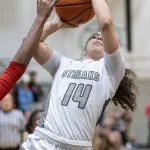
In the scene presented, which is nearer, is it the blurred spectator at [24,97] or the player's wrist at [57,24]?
the player's wrist at [57,24]

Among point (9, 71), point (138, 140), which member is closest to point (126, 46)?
point (138, 140)

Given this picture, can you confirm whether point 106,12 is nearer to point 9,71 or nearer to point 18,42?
point 9,71

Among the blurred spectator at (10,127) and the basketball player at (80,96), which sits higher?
the blurred spectator at (10,127)

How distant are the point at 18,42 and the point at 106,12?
1231 cm

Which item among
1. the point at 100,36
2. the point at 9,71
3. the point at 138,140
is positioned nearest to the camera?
the point at 9,71

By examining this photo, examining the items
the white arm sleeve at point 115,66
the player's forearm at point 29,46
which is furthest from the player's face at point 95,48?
the player's forearm at point 29,46

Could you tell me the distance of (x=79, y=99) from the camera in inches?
184

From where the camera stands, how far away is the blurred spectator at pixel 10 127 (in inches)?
415

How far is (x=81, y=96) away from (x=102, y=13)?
66 cm

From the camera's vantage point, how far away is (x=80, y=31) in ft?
54.9

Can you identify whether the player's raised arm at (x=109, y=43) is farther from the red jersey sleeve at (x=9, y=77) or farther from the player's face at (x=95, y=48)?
the red jersey sleeve at (x=9, y=77)

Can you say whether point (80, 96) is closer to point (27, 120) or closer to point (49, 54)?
point (49, 54)

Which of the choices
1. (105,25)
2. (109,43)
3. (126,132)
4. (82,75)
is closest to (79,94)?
(82,75)

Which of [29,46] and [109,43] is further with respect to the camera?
[109,43]
